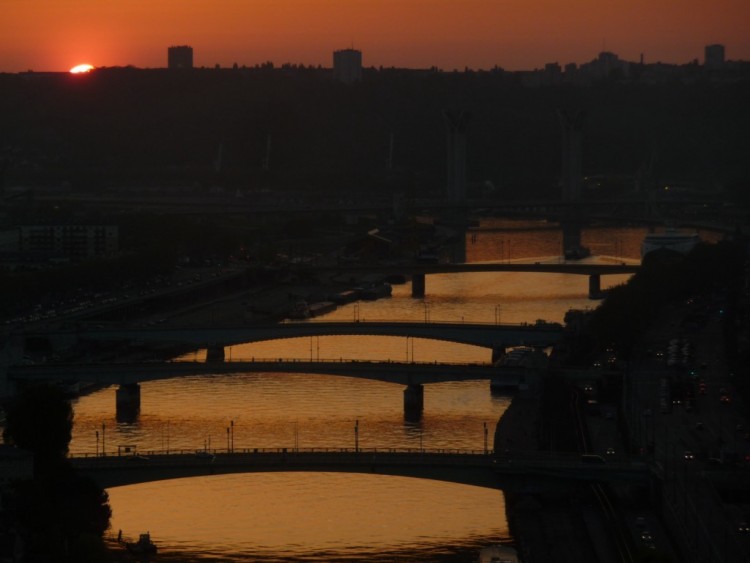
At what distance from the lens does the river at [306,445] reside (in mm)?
9734

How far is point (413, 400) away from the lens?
12992 mm

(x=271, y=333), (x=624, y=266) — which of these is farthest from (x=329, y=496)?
(x=624, y=266)

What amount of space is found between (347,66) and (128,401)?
37.7m

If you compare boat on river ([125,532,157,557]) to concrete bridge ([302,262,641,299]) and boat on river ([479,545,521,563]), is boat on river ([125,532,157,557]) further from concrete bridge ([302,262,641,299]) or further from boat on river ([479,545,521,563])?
concrete bridge ([302,262,641,299])

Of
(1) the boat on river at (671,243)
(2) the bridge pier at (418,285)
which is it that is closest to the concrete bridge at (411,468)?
(2) the bridge pier at (418,285)

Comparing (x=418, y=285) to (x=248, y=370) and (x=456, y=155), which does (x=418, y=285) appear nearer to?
(x=248, y=370)

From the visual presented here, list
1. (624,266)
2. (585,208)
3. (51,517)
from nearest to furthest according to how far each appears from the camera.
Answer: (51,517) < (624,266) < (585,208)

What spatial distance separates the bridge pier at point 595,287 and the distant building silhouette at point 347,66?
3015 centimetres

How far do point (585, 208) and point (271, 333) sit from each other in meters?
17.2

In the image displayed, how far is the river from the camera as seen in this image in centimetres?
973

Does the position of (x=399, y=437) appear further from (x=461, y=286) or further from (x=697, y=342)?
(x=461, y=286)

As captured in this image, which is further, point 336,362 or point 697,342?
point 697,342

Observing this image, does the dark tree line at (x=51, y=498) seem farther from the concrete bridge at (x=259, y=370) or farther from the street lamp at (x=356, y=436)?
the concrete bridge at (x=259, y=370)

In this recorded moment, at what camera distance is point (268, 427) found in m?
12.3
